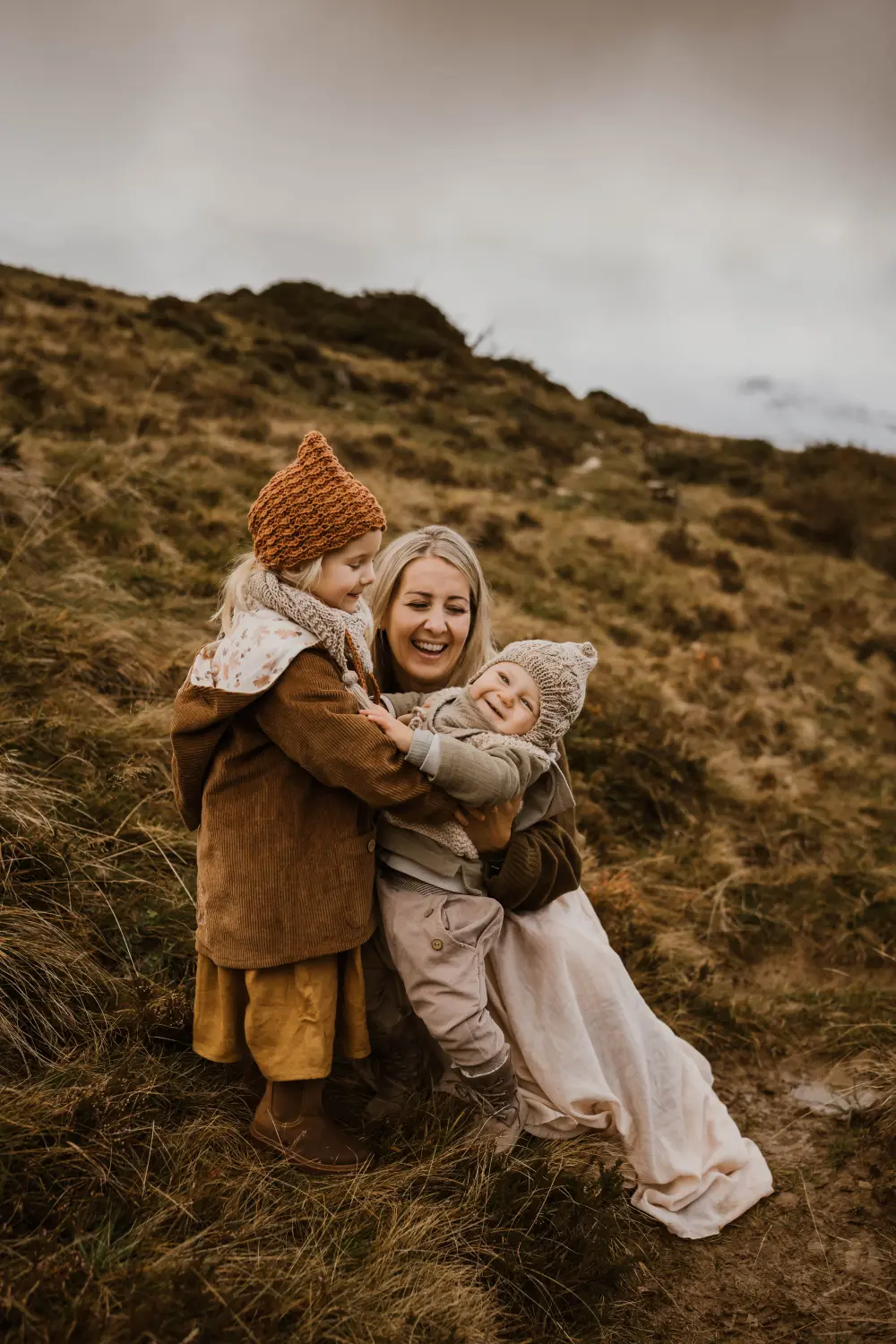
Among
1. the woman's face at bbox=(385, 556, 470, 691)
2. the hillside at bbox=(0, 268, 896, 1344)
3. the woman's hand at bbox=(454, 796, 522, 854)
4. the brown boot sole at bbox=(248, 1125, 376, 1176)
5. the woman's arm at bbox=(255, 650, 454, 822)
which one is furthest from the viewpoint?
the woman's face at bbox=(385, 556, 470, 691)

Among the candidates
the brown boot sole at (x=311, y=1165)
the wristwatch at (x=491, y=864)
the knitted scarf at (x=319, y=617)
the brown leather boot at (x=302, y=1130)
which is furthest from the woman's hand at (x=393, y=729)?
the brown boot sole at (x=311, y=1165)

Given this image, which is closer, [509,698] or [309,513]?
[309,513]

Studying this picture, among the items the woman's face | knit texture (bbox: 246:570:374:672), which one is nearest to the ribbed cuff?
knit texture (bbox: 246:570:374:672)

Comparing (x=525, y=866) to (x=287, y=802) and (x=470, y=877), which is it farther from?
(x=287, y=802)

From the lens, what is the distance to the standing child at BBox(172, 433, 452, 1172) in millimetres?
2367

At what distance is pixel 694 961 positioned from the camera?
478cm

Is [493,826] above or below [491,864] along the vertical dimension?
above

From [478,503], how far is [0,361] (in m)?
6.93

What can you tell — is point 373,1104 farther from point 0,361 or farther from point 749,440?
point 749,440

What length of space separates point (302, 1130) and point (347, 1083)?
0.46 m

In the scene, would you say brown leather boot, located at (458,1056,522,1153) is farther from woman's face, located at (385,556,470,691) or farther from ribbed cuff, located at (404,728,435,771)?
woman's face, located at (385,556,470,691)

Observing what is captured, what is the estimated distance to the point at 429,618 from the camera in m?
3.12

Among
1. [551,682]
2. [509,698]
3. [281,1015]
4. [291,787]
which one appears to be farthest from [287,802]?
[551,682]

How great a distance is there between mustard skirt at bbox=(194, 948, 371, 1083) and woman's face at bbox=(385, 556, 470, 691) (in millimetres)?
1040
